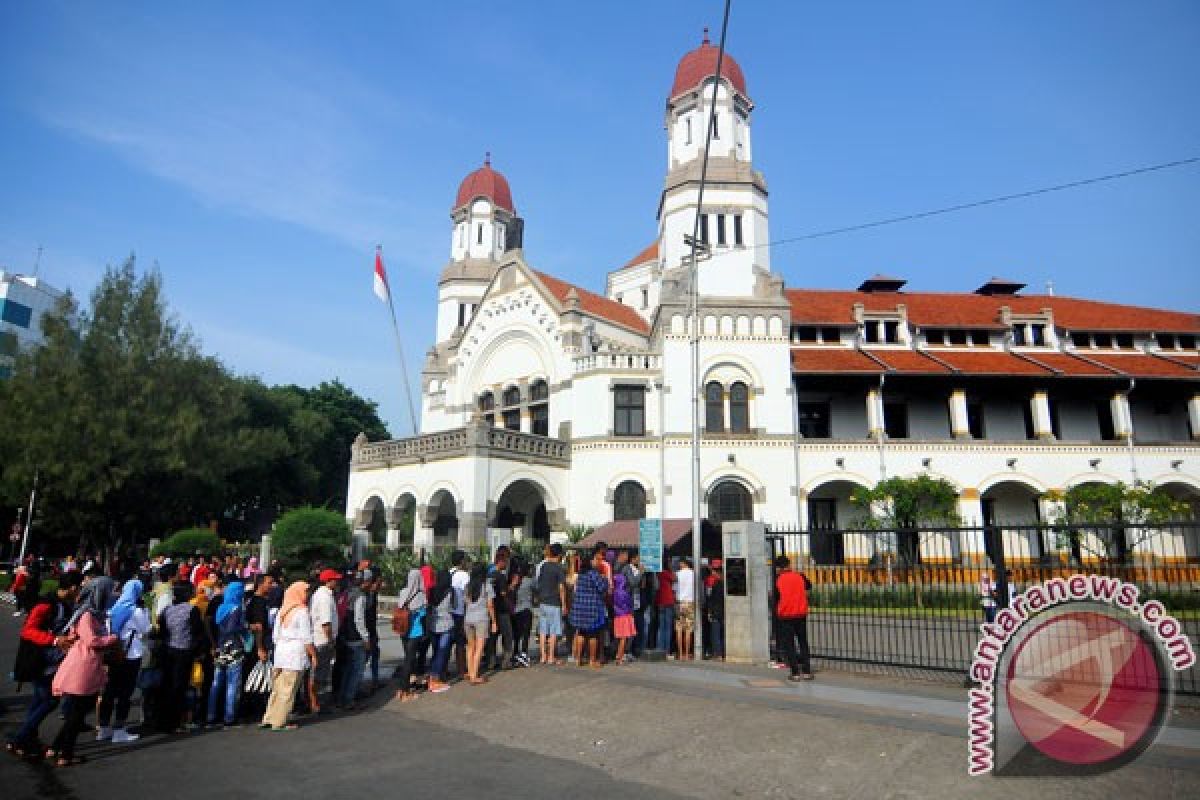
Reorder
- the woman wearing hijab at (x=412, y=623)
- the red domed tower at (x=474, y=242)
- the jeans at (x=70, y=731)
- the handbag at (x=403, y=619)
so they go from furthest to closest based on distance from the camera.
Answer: the red domed tower at (x=474, y=242)
the woman wearing hijab at (x=412, y=623)
the handbag at (x=403, y=619)
the jeans at (x=70, y=731)

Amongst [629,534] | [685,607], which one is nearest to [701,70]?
[629,534]

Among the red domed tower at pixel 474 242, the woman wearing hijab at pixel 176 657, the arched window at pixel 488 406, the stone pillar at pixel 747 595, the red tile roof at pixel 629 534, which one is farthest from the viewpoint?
the red domed tower at pixel 474 242

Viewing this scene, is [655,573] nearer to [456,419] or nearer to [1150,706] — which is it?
[1150,706]

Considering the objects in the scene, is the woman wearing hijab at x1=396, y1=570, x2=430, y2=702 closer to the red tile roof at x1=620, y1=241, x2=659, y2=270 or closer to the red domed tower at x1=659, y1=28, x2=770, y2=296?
the red domed tower at x1=659, y1=28, x2=770, y2=296

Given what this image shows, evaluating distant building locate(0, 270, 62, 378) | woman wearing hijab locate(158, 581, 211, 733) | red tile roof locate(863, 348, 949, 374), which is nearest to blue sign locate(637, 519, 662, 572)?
woman wearing hijab locate(158, 581, 211, 733)

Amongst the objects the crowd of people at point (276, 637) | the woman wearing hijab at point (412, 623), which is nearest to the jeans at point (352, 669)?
the crowd of people at point (276, 637)

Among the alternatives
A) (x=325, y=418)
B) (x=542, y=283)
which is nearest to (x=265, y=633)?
(x=542, y=283)

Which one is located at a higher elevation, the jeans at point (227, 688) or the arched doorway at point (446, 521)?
the arched doorway at point (446, 521)

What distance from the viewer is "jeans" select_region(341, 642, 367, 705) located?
393 inches

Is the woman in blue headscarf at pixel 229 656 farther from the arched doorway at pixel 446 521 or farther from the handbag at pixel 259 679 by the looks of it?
the arched doorway at pixel 446 521

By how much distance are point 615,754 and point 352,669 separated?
4.27 meters

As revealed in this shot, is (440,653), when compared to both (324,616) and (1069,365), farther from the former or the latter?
(1069,365)

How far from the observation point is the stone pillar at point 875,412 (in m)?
28.8

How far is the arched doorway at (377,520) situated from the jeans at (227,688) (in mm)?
21011
